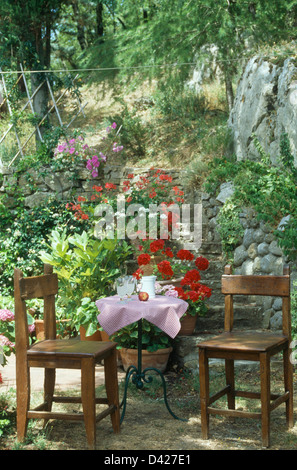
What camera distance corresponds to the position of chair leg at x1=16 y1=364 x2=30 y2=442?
134 inches

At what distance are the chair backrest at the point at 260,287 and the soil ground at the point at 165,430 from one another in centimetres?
67

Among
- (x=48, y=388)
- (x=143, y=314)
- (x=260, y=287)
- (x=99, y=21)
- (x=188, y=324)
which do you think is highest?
(x=99, y=21)

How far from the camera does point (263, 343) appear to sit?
347 cm

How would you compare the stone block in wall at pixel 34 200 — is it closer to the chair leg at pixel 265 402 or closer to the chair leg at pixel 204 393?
the chair leg at pixel 204 393

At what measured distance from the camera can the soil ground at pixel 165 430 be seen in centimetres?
344

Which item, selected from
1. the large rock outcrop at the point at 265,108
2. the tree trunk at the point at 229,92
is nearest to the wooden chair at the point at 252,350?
the large rock outcrop at the point at 265,108

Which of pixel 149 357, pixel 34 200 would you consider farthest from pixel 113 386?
pixel 34 200

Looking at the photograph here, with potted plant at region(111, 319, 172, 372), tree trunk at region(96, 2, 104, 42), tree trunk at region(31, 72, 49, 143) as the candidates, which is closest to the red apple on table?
potted plant at region(111, 319, 172, 372)

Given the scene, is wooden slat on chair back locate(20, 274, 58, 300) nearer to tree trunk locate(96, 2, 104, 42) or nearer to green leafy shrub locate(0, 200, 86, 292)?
green leafy shrub locate(0, 200, 86, 292)

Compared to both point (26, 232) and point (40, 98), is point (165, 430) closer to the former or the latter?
point (26, 232)

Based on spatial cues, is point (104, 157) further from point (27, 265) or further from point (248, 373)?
→ point (248, 373)

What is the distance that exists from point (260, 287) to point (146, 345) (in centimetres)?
171

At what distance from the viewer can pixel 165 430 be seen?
3.76 metres

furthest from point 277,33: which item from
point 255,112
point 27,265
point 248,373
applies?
point 248,373
